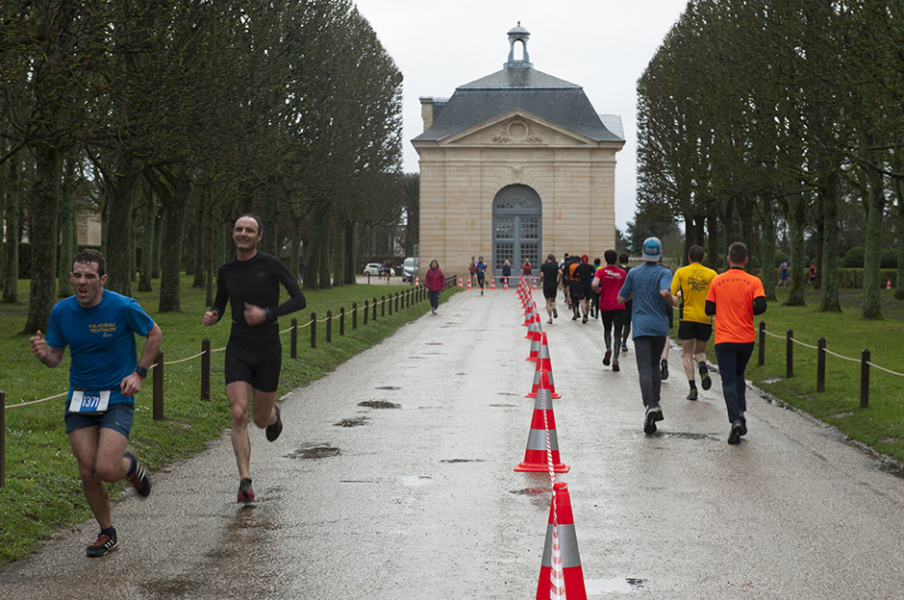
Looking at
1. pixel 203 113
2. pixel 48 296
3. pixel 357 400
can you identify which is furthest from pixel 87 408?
pixel 203 113

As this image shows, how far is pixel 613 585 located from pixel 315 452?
14.8ft

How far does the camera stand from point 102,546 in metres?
5.95

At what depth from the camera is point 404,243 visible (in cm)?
10038

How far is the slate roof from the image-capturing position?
65.4 m

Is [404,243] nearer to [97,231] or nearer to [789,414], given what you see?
[97,231]

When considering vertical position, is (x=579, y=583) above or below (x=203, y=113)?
below

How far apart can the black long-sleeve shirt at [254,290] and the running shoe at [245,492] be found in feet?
3.19

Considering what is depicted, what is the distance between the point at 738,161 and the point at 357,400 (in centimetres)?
2044

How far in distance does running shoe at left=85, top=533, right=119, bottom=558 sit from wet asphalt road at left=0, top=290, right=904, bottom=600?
0.27ft

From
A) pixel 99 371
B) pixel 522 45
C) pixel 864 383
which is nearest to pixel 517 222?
pixel 522 45

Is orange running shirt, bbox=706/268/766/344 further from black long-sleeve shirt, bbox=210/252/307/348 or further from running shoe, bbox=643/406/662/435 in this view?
black long-sleeve shirt, bbox=210/252/307/348

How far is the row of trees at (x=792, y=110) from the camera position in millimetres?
20859

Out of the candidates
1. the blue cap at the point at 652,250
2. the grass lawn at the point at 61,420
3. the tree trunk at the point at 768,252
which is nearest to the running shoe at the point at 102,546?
the grass lawn at the point at 61,420

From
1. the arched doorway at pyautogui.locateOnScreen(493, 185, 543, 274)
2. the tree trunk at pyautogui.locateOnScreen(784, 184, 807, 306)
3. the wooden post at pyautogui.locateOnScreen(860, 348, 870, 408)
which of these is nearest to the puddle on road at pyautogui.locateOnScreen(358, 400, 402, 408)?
the wooden post at pyautogui.locateOnScreen(860, 348, 870, 408)
